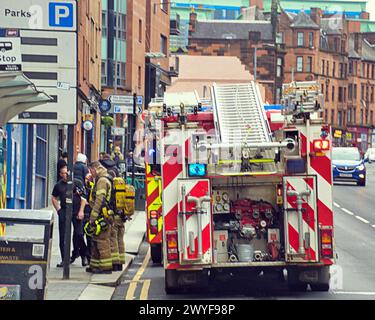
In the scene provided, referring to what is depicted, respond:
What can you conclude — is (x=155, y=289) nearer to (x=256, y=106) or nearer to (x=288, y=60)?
(x=256, y=106)

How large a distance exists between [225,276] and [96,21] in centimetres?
3935

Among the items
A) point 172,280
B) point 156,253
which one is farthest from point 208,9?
point 172,280

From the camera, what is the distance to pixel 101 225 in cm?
1798

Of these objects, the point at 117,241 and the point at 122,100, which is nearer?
the point at 117,241

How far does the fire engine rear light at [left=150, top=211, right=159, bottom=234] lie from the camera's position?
19.7 metres

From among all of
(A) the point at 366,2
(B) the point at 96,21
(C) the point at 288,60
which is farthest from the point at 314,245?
(A) the point at 366,2

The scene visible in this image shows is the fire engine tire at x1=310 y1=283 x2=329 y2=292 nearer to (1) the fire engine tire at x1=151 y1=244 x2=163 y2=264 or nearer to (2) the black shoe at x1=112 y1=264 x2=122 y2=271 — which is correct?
(2) the black shoe at x1=112 y1=264 x2=122 y2=271

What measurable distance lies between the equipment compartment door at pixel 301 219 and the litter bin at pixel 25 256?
462 cm

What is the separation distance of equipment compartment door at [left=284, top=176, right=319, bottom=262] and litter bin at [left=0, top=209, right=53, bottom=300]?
4.62 metres

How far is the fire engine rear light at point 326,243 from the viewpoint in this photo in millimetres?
15312

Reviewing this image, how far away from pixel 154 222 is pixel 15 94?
7.26m

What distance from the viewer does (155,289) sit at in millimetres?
16719

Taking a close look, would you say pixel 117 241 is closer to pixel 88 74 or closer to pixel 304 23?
pixel 88 74

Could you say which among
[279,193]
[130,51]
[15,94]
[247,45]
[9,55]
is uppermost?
[247,45]
